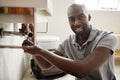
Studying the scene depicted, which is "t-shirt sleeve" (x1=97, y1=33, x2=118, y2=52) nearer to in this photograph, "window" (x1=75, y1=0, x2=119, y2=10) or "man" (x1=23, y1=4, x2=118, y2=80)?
"man" (x1=23, y1=4, x2=118, y2=80)

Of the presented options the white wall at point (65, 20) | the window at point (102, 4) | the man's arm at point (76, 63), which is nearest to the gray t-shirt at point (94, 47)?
the man's arm at point (76, 63)

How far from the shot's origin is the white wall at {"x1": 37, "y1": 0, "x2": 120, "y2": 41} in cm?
329

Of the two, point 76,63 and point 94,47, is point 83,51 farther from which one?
point 76,63

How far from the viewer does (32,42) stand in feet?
2.57

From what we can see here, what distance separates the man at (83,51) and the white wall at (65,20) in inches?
80.4

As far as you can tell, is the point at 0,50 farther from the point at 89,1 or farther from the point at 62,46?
the point at 89,1

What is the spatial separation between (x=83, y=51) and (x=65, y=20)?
2209mm

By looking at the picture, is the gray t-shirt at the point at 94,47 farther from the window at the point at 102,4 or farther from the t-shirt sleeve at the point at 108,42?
the window at the point at 102,4

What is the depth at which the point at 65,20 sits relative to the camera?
3303 mm

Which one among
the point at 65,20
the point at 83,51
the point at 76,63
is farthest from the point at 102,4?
the point at 76,63

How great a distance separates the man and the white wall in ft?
6.70

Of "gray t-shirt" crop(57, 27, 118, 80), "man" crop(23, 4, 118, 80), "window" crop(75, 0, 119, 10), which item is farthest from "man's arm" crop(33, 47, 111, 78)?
"window" crop(75, 0, 119, 10)

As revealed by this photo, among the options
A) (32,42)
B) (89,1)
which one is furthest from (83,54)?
(89,1)

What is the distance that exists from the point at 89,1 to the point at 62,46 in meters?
2.43
